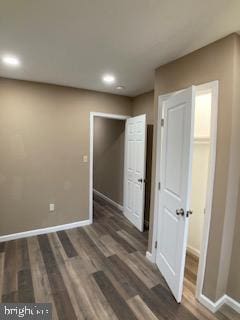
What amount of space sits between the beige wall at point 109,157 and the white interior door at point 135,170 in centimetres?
48

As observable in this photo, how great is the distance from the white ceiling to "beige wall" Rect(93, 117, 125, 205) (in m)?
2.15

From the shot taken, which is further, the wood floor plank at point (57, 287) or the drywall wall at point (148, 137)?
the drywall wall at point (148, 137)

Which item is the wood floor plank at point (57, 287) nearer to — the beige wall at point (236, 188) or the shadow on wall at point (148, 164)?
the beige wall at point (236, 188)

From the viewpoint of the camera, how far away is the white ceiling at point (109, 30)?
4.25ft

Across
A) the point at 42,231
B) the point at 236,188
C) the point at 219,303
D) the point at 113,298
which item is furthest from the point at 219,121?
the point at 42,231

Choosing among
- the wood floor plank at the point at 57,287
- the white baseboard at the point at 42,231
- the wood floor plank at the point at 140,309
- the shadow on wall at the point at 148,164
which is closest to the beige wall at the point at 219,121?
the wood floor plank at the point at 140,309

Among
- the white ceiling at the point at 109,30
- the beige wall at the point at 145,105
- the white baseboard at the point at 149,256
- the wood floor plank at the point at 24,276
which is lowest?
the wood floor plank at the point at 24,276

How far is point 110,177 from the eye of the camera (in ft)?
16.0

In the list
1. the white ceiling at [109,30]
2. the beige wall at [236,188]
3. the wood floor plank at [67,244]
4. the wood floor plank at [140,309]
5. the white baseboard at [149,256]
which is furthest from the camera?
the wood floor plank at [67,244]

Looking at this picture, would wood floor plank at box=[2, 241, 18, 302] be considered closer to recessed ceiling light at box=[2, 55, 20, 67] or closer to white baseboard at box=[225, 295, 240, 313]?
white baseboard at box=[225, 295, 240, 313]

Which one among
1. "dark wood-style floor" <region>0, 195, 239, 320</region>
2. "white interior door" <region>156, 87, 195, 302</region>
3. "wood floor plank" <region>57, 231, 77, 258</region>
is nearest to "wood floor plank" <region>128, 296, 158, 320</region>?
"dark wood-style floor" <region>0, 195, 239, 320</region>

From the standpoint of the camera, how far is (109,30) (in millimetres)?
1575

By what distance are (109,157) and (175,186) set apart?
3096 mm

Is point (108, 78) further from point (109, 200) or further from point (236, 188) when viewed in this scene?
point (109, 200)
